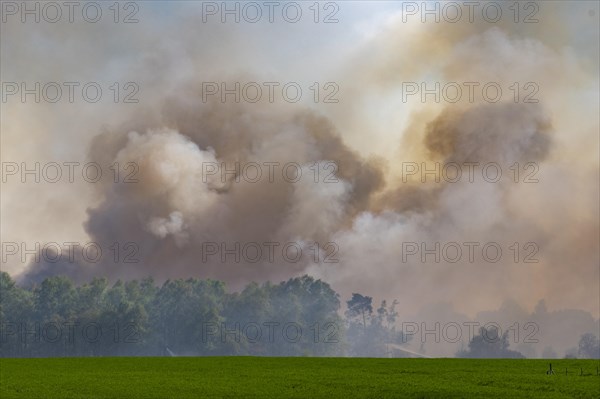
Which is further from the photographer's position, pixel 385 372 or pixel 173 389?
pixel 385 372

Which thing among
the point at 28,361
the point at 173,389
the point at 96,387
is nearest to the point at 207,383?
the point at 173,389

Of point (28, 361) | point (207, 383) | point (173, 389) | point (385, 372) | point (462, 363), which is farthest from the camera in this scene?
point (28, 361)

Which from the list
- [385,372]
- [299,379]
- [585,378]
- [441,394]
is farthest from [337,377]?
[585,378]

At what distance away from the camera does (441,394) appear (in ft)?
207

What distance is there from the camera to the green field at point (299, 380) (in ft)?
209

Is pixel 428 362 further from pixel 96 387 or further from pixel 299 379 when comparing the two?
pixel 96 387

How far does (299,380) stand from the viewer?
248 feet

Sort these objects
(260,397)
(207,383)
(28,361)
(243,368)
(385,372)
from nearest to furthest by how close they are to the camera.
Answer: (260,397) < (207,383) < (385,372) < (243,368) < (28,361)

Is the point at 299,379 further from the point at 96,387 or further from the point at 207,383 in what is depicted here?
the point at 96,387

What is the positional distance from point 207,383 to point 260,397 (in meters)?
11.7

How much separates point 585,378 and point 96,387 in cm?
4331

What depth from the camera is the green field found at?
209 ft

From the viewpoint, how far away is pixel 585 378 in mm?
73000

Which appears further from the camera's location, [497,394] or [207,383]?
[207,383]
